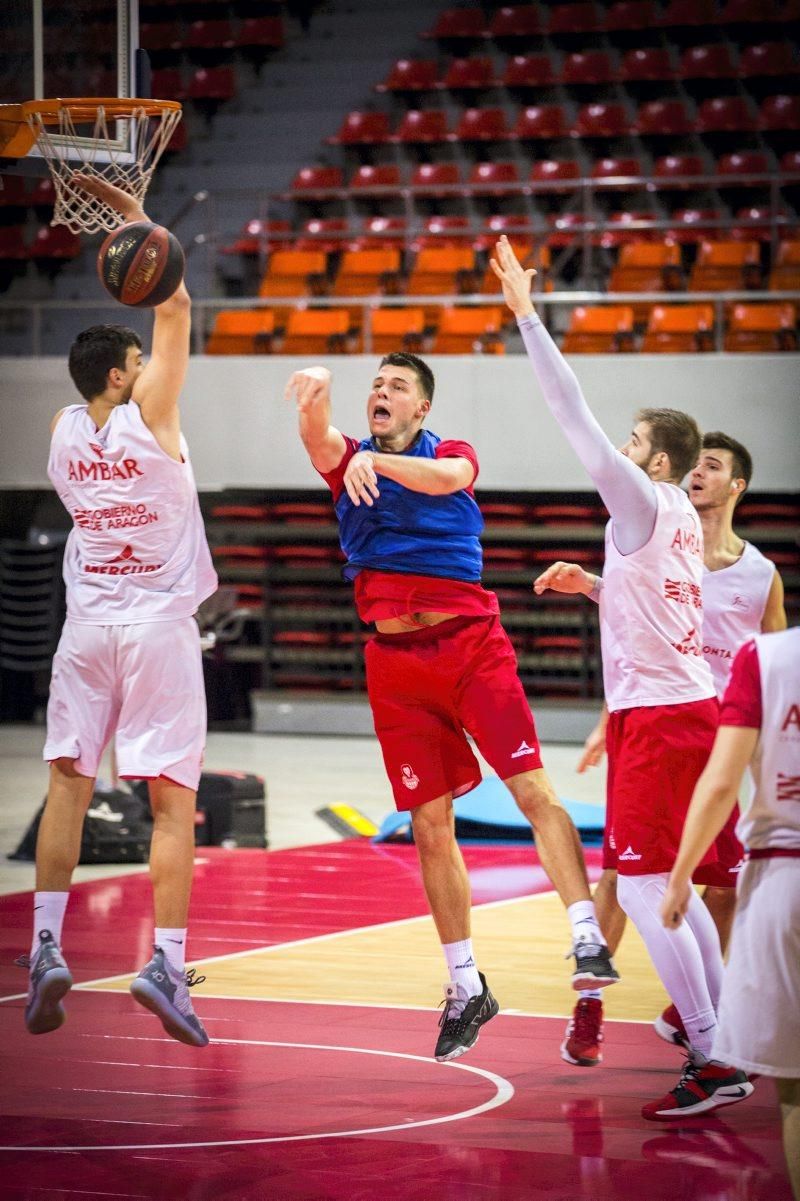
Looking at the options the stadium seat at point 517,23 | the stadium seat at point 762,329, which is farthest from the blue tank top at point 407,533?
the stadium seat at point 517,23

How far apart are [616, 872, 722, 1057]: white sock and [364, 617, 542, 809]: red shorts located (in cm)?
58

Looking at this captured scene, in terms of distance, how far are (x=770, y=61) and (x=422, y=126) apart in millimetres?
3518

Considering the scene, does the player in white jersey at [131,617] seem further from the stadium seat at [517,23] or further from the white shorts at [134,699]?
the stadium seat at [517,23]

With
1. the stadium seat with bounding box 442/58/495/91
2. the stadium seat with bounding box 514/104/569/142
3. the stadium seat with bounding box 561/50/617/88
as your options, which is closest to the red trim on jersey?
the stadium seat with bounding box 514/104/569/142

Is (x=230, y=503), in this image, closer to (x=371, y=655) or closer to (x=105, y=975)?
(x=105, y=975)

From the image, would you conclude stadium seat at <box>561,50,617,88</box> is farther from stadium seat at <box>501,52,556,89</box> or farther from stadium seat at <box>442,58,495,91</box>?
stadium seat at <box>442,58,495,91</box>

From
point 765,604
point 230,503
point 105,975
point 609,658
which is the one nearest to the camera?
point 609,658

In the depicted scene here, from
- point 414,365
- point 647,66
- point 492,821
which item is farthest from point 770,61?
point 414,365

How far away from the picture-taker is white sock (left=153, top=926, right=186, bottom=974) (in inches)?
198

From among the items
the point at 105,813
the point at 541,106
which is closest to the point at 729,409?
the point at 541,106

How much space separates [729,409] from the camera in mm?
14555

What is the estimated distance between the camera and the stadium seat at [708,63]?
17.4 m

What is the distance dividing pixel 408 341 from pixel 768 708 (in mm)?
12179

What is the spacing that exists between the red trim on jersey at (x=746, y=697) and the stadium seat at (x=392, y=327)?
12341 mm
